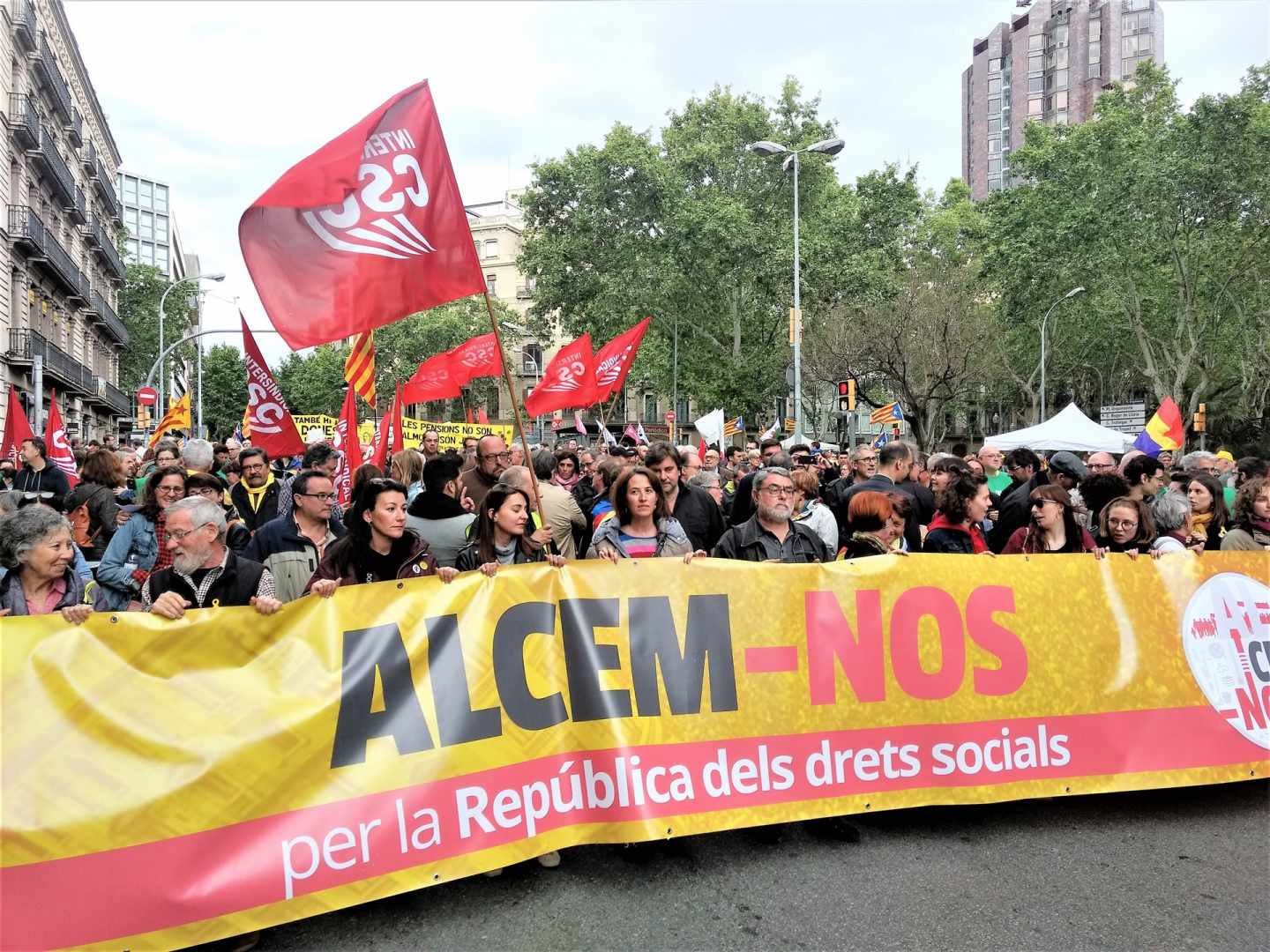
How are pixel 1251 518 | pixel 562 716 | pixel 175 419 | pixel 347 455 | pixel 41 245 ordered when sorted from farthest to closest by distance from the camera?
pixel 41 245
pixel 175 419
pixel 347 455
pixel 1251 518
pixel 562 716

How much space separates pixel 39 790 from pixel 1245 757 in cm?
496

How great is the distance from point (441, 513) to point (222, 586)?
195 centimetres

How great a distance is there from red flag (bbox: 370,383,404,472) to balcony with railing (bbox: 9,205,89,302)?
2790 cm

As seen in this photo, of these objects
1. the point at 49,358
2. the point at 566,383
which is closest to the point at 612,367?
the point at 566,383

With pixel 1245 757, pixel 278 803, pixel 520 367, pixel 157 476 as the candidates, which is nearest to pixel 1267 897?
pixel 1245 757

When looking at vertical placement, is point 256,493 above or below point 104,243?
below

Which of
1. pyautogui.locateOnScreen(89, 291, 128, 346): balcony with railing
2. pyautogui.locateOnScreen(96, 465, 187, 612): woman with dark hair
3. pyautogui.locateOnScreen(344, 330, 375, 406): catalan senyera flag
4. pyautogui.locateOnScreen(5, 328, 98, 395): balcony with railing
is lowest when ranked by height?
pyautogui.locateOnScreen(96, 465, 187, 612): woman with dark hair

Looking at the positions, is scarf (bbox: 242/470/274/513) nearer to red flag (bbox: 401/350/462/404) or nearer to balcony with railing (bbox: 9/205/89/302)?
red flag (bbox: 401/350/462/404)

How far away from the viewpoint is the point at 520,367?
76625 mm

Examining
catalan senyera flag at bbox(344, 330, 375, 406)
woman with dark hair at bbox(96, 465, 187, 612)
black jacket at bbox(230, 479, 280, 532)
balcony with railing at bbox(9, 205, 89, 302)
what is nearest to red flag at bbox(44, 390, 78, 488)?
catalan senyera flag at bbox(344, 330, 375, 406)

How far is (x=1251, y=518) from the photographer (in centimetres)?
541

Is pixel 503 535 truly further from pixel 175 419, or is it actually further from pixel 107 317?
pixel 107 317

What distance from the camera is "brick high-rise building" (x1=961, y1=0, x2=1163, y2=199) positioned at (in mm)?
85188

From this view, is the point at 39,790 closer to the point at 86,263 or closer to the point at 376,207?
the point at 376,207
